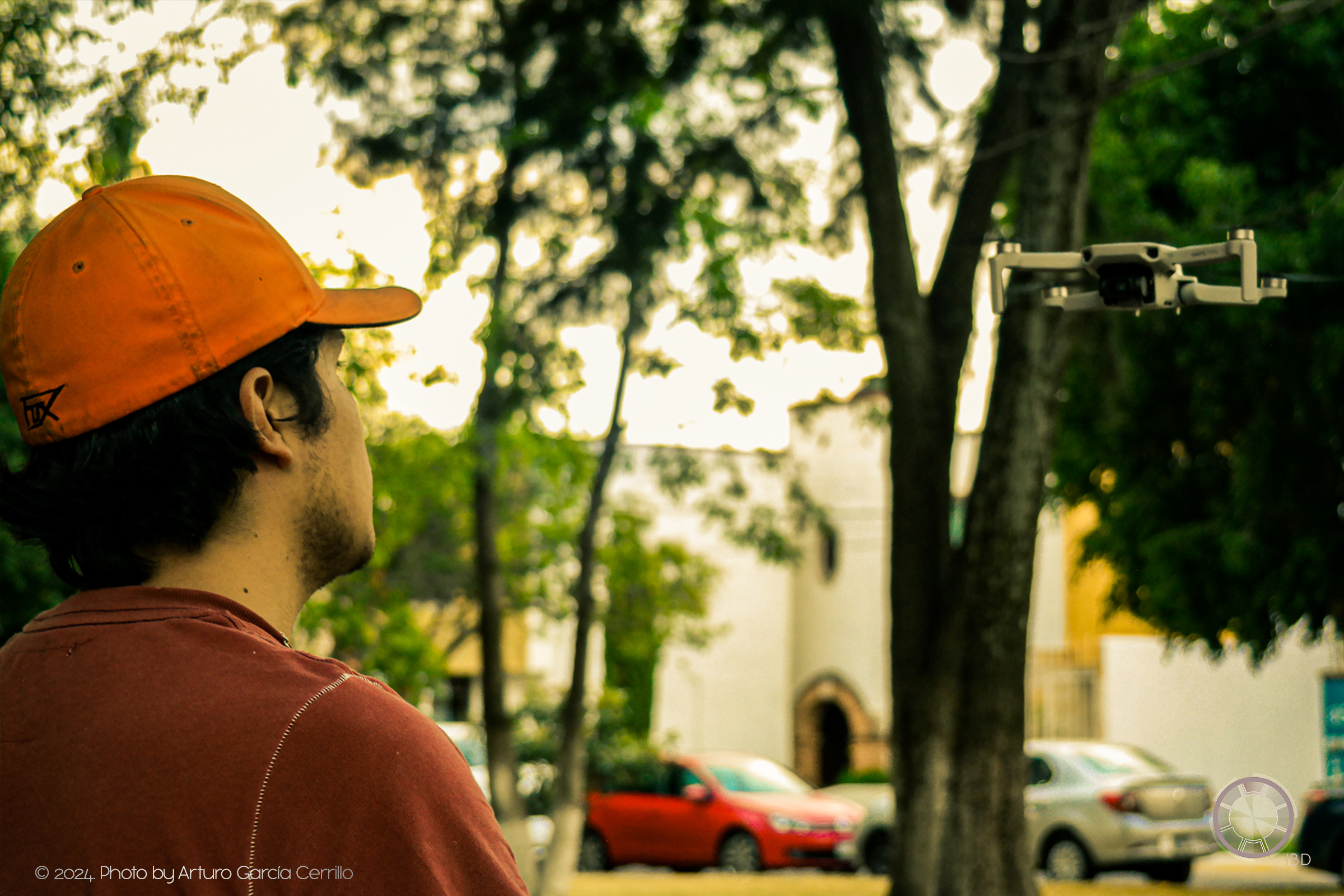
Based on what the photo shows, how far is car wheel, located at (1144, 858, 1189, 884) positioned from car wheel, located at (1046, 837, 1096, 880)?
70 cm

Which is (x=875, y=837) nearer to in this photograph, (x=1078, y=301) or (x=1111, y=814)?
(x=1111, y=814)

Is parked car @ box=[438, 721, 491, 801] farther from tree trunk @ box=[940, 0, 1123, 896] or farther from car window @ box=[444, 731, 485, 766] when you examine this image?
tree trunk @ box=[940, 0, 1123, 896]

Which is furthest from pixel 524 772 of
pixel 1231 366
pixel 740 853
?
pixel 1231 366

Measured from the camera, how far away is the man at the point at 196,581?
944 millimetres

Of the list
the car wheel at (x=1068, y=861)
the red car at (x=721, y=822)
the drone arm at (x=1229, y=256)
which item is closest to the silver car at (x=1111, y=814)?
the car wheel at (x=1068, y=861)

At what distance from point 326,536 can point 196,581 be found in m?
0.12

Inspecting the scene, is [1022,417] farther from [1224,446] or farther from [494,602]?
[1224,446]

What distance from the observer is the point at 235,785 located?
0.95m

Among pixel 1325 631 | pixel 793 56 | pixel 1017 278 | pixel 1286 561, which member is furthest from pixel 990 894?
pixel 1325 631

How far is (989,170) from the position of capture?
367 inches

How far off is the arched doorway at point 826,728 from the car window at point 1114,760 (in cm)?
1361

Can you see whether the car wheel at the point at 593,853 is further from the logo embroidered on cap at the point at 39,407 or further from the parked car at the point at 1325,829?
the logo embroidered on cap at the point at 39,407

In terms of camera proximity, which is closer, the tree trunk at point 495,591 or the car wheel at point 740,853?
the tree trunk at point 495,591

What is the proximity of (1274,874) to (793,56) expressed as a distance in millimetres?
12753
